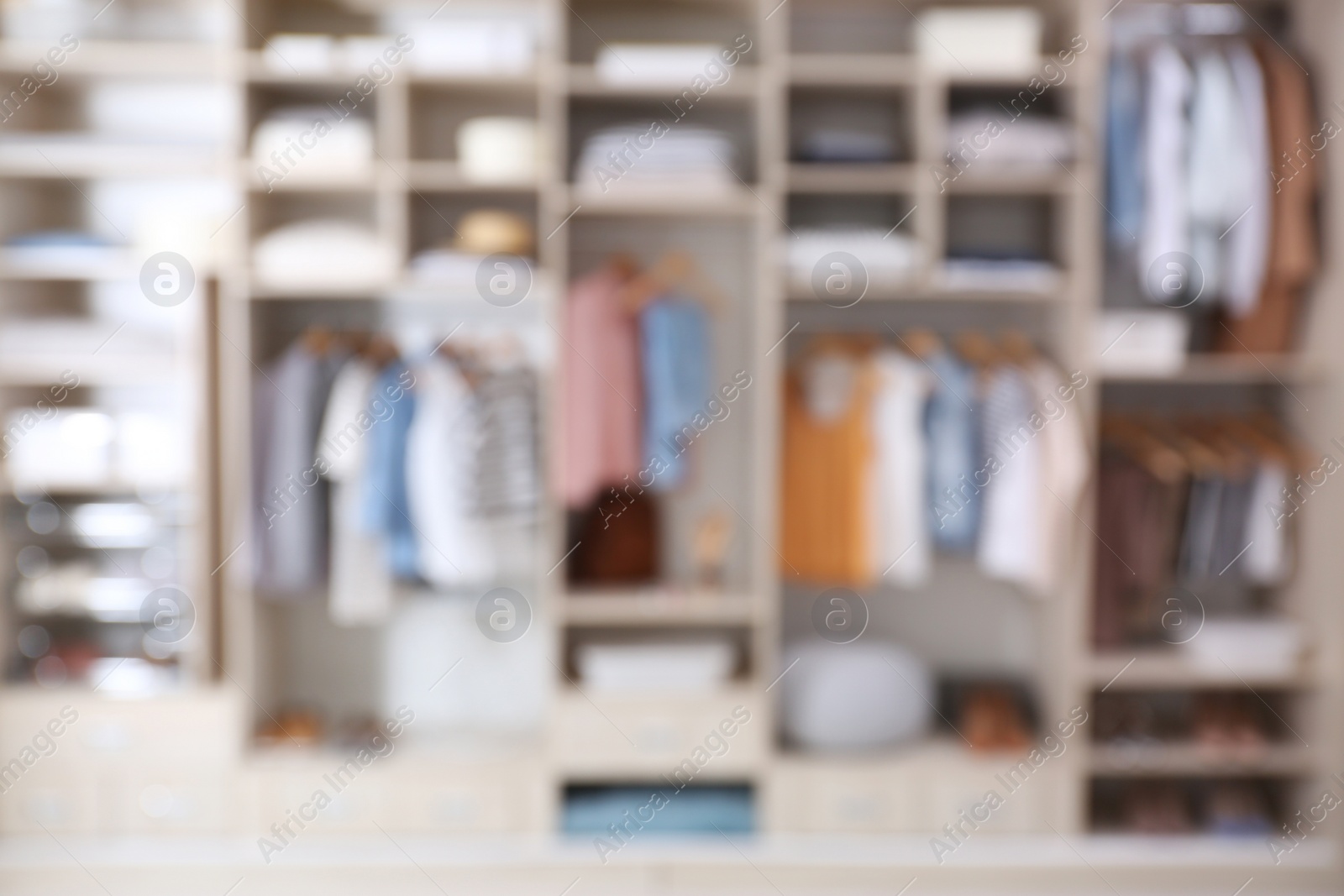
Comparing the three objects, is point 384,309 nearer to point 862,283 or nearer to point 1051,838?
point 862,283

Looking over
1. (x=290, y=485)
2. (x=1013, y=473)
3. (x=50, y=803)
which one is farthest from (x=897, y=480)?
(x=50, y=803)

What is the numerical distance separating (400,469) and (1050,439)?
5.78 feet

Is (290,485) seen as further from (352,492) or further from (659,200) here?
(659,200)

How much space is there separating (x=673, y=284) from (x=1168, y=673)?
1768 mm

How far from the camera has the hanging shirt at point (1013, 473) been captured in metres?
2.91

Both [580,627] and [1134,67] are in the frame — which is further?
[580,627]

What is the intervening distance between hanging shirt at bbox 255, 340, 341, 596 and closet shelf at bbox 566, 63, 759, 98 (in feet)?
3.48

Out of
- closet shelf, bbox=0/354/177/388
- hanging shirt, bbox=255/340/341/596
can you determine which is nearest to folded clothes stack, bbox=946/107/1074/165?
hanging shirt, bbox=255/340/341/596

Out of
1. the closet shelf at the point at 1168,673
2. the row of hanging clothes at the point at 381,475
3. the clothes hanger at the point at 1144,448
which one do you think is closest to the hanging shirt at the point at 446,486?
the row of hanging clothes at the point at 381,475

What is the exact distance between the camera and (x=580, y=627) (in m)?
3.27

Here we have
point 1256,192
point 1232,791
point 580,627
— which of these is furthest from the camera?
point 580,627

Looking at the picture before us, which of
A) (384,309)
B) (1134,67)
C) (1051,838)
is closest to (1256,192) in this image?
(1134,67)

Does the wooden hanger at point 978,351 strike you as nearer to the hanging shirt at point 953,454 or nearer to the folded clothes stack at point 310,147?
the hanging shirt at point 953,454

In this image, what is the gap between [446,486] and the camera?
2871 mm
